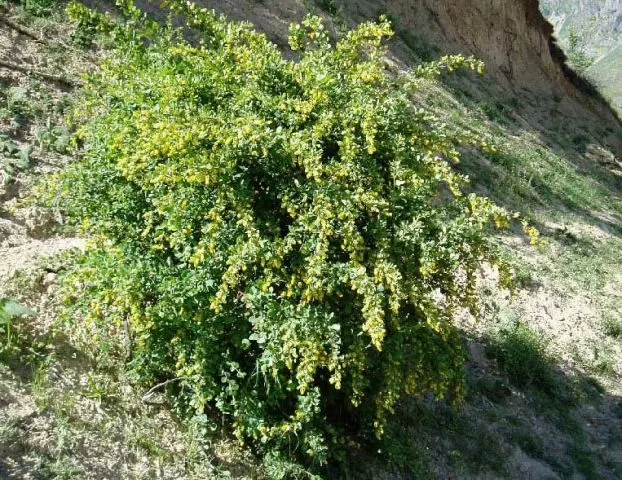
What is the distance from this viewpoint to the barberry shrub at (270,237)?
4121 mm

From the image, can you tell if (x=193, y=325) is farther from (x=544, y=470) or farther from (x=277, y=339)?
(x=544, y=470)

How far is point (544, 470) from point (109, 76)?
5317 millimetres

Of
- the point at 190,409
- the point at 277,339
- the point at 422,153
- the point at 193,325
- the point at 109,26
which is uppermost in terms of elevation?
the point at 422,153

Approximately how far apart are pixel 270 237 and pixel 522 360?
173 inches

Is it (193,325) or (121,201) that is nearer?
(193,325)

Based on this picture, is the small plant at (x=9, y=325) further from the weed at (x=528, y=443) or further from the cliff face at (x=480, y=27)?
the cliff face at (x=480, y=27)

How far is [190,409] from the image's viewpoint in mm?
4602

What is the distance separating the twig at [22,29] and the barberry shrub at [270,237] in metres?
3.06

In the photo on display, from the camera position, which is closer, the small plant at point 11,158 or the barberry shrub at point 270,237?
the barberry shrub at point 270,237

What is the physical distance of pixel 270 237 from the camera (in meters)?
4.38

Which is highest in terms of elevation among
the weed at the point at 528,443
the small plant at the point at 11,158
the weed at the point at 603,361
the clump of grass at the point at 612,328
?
the clump of grass at the point at 612,328

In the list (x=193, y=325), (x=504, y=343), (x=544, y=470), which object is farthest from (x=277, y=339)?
(x=504, y=343)

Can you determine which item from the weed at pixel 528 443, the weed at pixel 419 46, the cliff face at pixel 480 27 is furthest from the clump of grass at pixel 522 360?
the weed at pixel 419 46

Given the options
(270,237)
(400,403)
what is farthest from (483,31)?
(270,237)
